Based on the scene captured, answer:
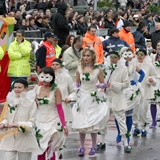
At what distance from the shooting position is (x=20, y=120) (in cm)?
888

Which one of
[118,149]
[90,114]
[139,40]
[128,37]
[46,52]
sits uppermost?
[46,52]

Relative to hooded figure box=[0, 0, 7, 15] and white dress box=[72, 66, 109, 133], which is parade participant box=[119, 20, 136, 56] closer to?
hooded figure box=[0, 0, 7, 15]

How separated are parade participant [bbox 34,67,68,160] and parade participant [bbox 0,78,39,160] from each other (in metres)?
0.55

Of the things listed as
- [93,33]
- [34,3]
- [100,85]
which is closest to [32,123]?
[100,85]

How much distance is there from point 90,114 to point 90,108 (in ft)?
0.35

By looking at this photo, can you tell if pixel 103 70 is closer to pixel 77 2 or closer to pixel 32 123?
pixel 32 123

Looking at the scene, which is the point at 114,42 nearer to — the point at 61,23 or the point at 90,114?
the point at 61,23

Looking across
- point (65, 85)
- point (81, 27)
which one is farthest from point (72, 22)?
point (65, 85)

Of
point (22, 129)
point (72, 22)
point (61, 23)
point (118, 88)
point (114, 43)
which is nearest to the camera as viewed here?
point (22, 129)

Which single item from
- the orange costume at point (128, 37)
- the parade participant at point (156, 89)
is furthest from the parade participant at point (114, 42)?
the parade participant at point (156, 89)

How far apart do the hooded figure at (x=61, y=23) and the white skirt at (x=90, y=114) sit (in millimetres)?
6231

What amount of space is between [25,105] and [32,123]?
275 millimetres

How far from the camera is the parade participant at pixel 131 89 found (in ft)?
39.0

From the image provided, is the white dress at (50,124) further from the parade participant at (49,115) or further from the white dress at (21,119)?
the white dress at (21,119)
